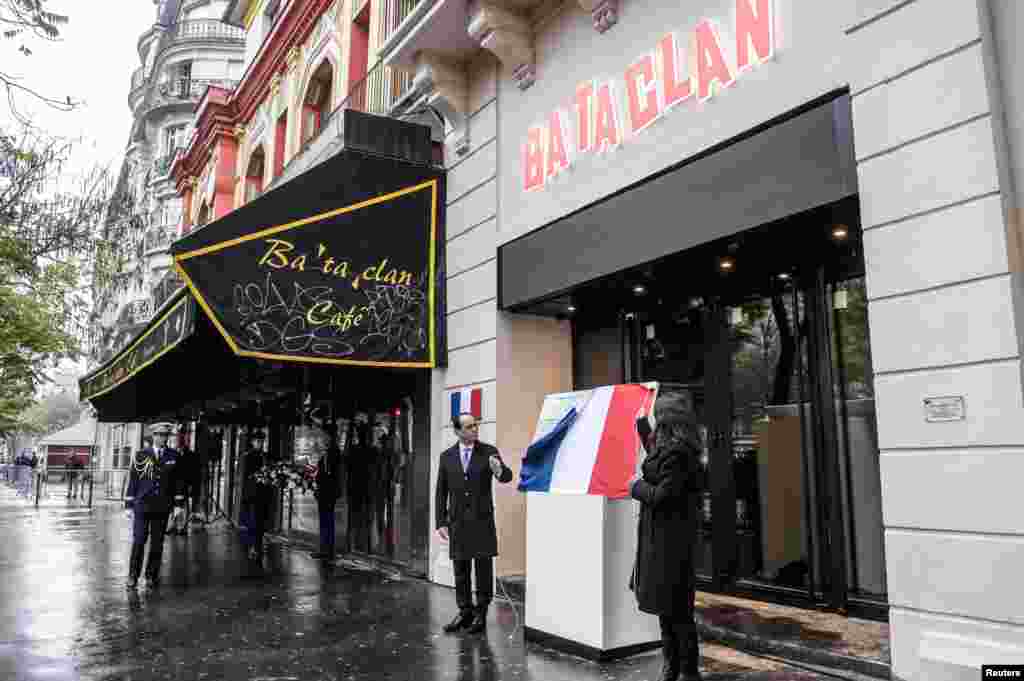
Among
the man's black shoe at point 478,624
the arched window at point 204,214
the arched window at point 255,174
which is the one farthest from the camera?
the arched window at point 204,214

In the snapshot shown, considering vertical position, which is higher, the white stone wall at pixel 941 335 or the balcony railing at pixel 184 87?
the balcony railing at pixel 184 87

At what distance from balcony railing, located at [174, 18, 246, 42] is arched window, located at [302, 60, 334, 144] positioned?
25.1 m

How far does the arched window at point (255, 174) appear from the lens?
19.5 m

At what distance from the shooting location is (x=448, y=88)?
9773 mm

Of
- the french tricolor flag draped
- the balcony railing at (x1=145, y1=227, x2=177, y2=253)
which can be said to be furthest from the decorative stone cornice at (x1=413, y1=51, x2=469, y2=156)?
the balcony railing at (x1=145, y1=227, x2=177, y2=253)

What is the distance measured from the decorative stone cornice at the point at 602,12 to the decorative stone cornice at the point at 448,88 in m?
2.59

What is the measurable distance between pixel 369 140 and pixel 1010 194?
7.19 meters

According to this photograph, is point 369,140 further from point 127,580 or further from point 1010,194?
point 1010,194

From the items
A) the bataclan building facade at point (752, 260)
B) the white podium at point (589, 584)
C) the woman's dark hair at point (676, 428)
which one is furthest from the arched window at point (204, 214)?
the woman's dark hair at point (676, 428)

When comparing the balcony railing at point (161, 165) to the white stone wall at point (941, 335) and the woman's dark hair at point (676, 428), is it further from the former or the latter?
the white stone wall at point (941, 335)

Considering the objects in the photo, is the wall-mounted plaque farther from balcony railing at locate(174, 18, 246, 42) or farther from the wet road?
balcony railing at locate(174, 18, 246, 42)

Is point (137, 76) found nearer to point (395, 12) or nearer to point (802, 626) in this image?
point (395, 12)

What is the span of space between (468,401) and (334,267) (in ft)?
7.50

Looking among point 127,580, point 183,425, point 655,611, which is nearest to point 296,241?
point 127,580
